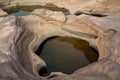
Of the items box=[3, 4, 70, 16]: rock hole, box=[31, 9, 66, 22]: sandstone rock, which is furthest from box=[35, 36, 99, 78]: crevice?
box=[3, 4, 70, 16]: rock hole

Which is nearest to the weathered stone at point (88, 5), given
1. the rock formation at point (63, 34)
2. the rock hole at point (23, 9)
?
the rock formation at point (63, 34)

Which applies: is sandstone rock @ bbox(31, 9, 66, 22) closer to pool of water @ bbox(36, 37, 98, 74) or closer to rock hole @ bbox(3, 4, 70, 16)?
pool of water @ bbox(36, 37, 98, 74)

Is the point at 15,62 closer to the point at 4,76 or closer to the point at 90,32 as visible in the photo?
the point at 4,76

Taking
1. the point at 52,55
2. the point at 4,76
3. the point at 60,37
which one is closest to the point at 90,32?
the point at 60,37

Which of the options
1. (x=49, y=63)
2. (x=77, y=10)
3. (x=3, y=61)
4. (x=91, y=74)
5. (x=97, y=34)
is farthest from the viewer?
(x=77, y=10)

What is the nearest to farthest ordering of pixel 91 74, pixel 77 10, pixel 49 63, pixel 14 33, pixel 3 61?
pixel 91 74 → pixel 3 61 → pixel 49 63 → pixel 14 33 → pixel 77 10

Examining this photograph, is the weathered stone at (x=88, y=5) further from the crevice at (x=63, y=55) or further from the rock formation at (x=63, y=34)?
the crevice at (x=63, y=55)
